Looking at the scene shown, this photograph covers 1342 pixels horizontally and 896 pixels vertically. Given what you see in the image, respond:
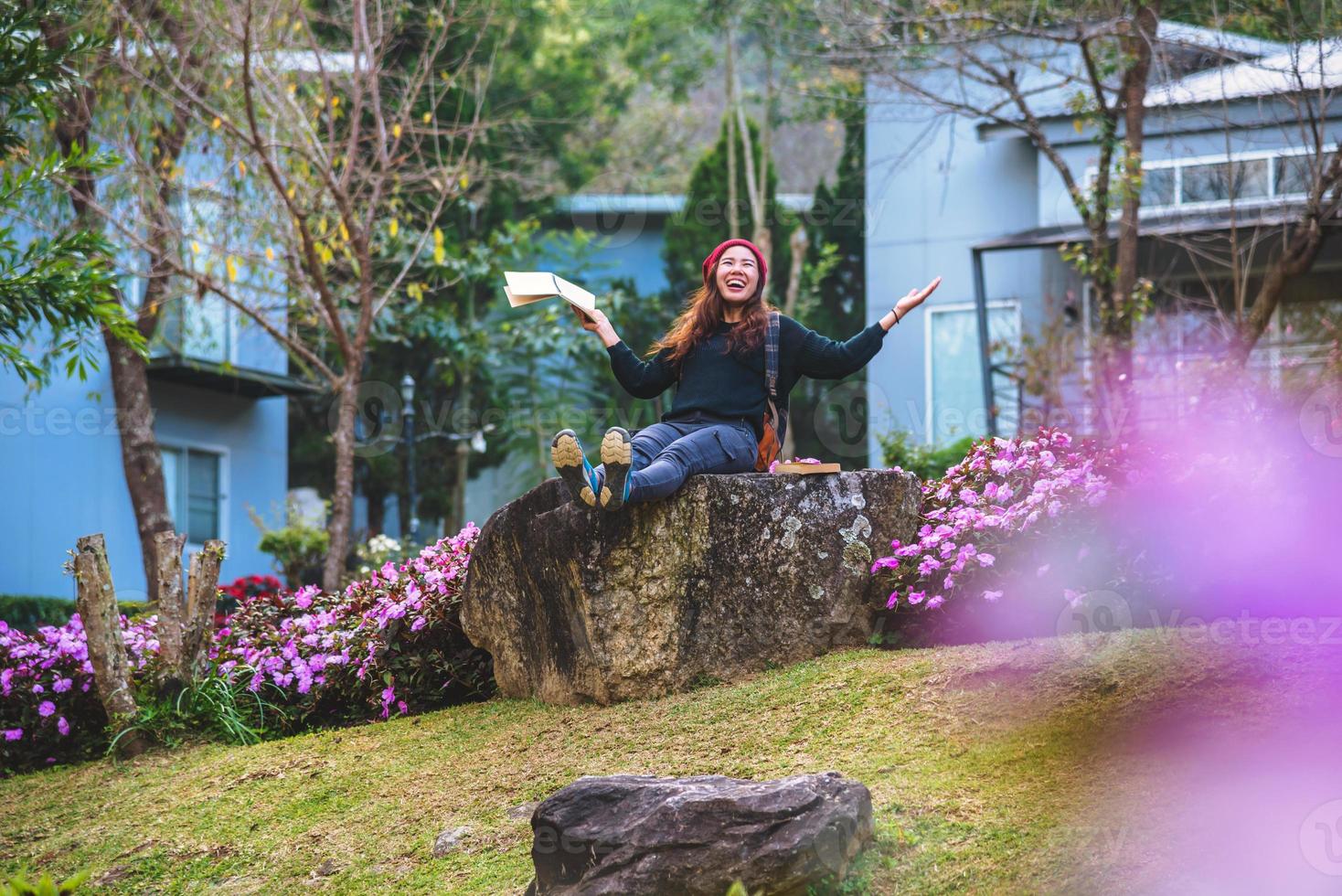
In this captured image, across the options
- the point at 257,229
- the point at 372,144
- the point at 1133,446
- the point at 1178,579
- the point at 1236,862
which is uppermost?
the point at 372,144

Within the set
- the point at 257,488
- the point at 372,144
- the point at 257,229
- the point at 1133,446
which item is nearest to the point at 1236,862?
the point at 1133,446

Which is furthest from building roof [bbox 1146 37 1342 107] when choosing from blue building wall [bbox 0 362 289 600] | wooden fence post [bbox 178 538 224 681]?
blue building wall [bbox 0 362 289 600]

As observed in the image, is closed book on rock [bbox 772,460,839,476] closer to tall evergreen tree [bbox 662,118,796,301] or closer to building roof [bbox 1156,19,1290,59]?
building roof [bbox 1156,19,1290,59]

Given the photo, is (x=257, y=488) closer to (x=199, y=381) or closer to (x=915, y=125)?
(x=199, y=381)

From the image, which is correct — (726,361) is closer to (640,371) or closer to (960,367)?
(640,371)

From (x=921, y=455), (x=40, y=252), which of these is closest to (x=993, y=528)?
(x=40, y=252)

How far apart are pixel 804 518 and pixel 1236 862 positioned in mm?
2762

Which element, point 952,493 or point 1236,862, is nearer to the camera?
point 1236,862

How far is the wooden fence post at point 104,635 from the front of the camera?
281 inches

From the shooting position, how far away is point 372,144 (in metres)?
13.8

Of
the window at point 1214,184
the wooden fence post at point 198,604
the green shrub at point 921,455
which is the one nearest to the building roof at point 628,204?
the window at point 1214,184

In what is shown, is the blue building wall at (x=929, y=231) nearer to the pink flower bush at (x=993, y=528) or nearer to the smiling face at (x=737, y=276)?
the pink flower bush at (x=993, y=528)

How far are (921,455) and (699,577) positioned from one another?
7136mm

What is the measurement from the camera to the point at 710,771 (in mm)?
5230
